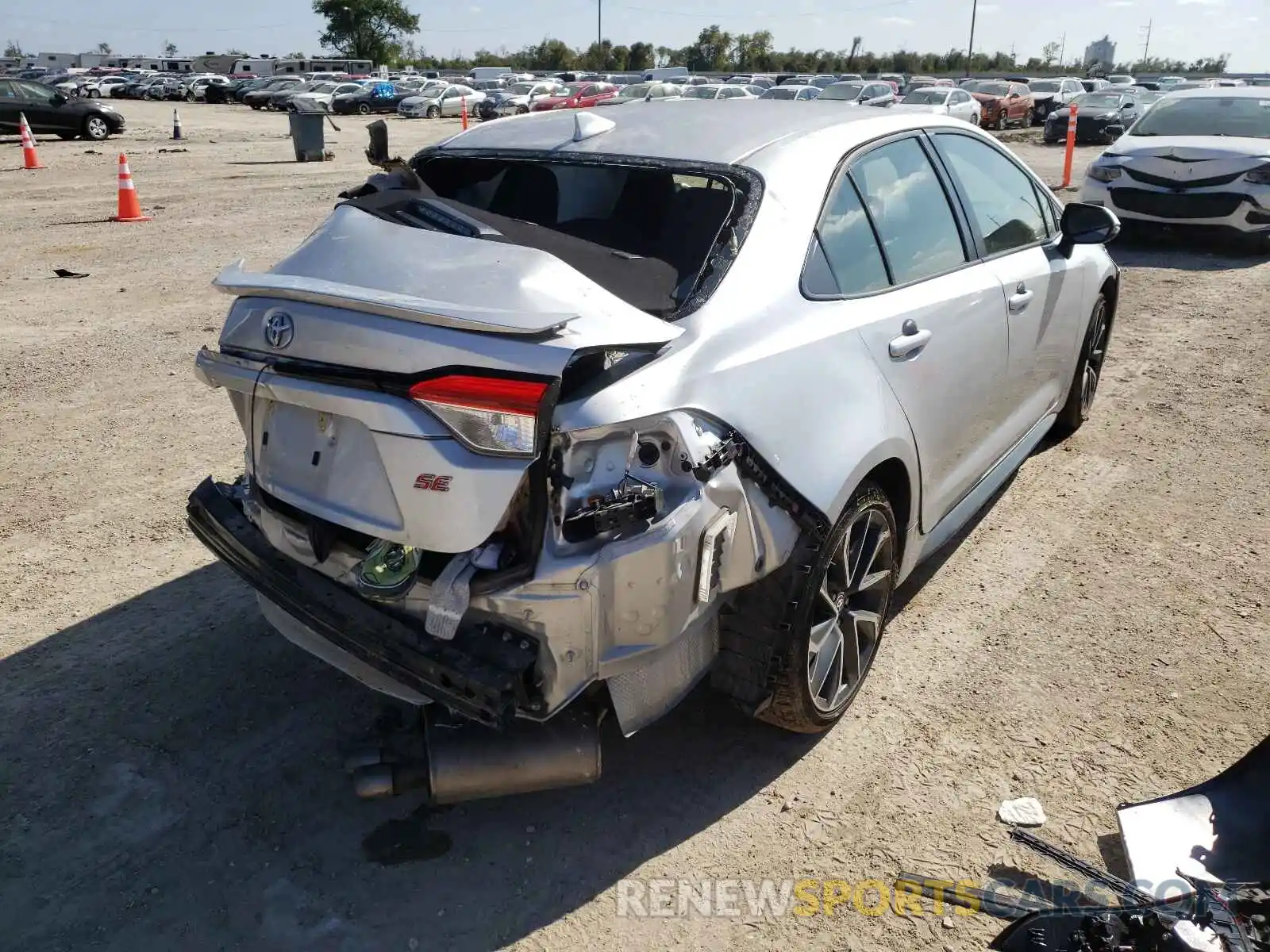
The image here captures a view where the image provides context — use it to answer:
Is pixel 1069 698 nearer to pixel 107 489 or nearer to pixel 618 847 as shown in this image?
pixel 618 847

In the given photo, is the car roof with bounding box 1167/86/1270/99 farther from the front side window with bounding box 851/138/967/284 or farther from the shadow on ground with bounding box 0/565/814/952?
the shadow on ground with bounding box 0/565/814/952

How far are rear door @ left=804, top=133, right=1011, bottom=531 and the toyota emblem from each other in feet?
4.68

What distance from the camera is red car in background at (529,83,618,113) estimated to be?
3375 centimetres

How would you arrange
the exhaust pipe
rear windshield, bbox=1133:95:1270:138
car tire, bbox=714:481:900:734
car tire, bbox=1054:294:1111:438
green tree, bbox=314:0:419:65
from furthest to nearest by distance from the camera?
green tree, bbox=314:0:419:65, rear windshield, bbox=1133:95:1270:138, car tire, bbox=1054:294:1111:438, car tire, bbox=714:481:900:734, the exhaust pipe

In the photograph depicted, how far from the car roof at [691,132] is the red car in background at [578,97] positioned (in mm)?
29521

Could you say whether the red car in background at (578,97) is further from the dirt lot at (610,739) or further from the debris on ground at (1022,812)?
the debris on ground at (1022,812)

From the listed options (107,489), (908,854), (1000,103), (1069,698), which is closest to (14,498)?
(107,489)

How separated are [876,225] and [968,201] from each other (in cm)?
81

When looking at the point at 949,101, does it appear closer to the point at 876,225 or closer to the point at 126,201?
the point at 126,201

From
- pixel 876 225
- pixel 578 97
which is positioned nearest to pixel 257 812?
pixel 876 225

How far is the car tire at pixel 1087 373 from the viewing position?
550 cm

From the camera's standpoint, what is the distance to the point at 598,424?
2410mm

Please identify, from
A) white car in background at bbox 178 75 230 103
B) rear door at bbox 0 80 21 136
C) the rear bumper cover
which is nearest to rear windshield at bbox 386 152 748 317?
the rear bumper cover

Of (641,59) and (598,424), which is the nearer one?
(598,424)
